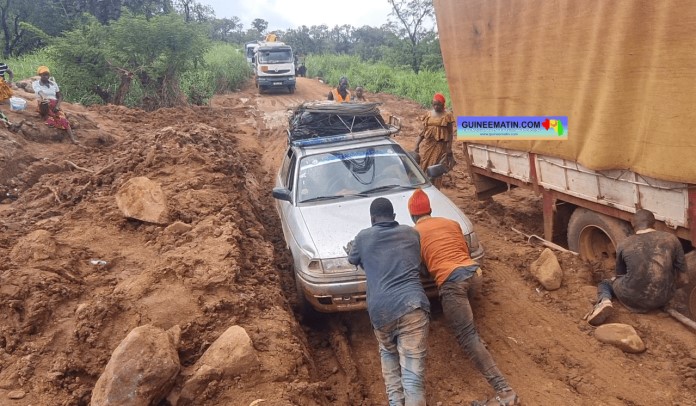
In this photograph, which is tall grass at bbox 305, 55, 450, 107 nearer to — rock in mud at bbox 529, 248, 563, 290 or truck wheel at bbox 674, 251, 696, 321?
rock in mud at bbox 529, 248, 563, 290

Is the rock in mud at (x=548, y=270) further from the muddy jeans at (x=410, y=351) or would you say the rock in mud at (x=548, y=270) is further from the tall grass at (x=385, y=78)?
the tall grass at (x=385, y=78)

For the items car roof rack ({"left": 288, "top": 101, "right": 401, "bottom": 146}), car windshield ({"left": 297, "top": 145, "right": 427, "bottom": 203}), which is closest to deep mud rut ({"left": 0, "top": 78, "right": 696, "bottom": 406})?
car windshield ({"left": 297, "top": 145, "right": 427, "bottom": 203})

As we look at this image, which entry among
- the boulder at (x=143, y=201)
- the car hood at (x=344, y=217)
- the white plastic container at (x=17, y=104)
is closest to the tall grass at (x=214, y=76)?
the white plastic container at (x=17, y=104)

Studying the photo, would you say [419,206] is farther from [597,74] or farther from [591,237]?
[591,237]

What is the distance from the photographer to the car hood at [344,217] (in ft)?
15.9

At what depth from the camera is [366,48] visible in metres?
46.8

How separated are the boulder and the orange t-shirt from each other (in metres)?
3.26

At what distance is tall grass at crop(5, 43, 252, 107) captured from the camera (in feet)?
54.5

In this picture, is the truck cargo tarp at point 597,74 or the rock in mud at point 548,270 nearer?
the truck cargo tarp at point 597,74

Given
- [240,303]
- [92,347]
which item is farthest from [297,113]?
[92,347]

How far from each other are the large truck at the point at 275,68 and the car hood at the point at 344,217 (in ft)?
62.8

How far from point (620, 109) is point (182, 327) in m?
4.25

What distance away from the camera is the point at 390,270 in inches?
144

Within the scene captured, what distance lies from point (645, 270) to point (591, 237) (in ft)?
4.59
